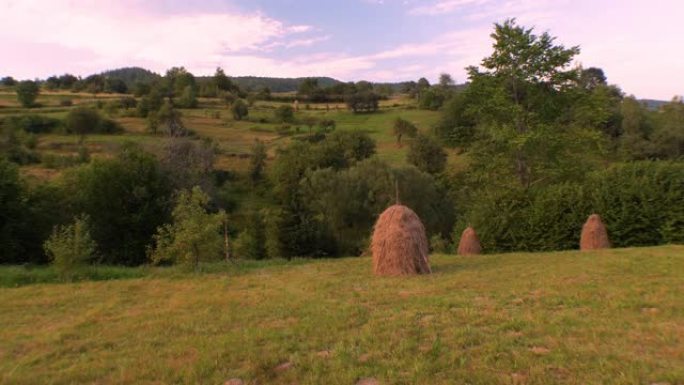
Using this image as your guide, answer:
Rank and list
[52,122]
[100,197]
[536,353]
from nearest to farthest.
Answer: [536,353]
[100,197]
[52,122]

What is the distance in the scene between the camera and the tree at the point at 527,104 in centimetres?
2625

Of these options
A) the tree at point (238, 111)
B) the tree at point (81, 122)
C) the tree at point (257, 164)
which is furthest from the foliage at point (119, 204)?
the tree at point (238, 111)

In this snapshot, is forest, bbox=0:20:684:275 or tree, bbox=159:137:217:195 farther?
tree, bbox=159:137:217:195

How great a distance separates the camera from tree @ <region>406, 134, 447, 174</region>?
167ft

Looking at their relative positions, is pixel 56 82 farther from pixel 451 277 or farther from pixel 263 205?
pixel 451 277

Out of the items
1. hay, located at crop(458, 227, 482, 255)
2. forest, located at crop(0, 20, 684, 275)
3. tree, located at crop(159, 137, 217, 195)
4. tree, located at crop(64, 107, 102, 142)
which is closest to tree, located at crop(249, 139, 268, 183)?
forest, located at crop(0, 20, 684, 275)

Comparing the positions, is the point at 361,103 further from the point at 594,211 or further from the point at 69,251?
the point at 69,251

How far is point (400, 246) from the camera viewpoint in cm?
1296

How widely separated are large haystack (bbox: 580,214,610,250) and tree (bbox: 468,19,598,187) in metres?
8.21

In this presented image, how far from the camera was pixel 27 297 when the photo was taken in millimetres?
12219

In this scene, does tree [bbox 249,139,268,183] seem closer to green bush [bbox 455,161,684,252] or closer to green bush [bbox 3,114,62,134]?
green bush [bbox 3,114,62,134]

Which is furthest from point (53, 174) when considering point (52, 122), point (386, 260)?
point (386, 260)

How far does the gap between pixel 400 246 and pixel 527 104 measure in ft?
61.4

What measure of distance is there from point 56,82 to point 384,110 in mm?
73199
